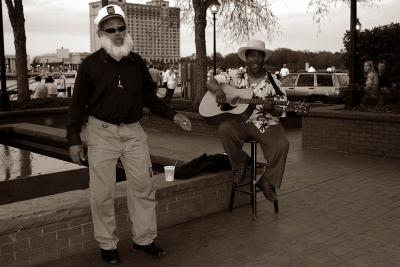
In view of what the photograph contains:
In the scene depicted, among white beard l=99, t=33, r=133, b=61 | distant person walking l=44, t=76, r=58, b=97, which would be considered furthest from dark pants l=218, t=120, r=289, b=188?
distant person walking l=44, t=76, r=58, b=97

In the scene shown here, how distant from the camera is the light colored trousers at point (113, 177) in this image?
4.25m

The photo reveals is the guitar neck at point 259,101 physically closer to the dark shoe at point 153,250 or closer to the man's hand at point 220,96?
the man's hand at point 220,96

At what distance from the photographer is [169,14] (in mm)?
17906

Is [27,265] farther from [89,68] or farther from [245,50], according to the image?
[245,50]

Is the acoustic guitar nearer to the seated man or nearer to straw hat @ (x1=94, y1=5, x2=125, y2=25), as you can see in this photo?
the seated man

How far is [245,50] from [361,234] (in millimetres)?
2378

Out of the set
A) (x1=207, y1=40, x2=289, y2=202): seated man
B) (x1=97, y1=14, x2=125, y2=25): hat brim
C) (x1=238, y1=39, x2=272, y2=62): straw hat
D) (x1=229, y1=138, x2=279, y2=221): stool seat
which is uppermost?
(x1=97, y1=14, x2=125, y2=25): hat brim

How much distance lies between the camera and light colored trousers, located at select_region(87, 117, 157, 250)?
4.25 m

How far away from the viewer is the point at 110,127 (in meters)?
4.29

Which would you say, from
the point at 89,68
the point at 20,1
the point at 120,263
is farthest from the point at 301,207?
the point at 20,1

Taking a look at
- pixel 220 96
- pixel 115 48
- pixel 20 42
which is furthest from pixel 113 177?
pixel 20 42

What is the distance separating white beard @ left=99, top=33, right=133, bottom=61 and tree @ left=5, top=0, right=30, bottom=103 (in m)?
12.0

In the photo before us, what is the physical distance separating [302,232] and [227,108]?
5.23ft

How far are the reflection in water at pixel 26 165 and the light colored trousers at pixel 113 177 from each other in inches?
94.2
